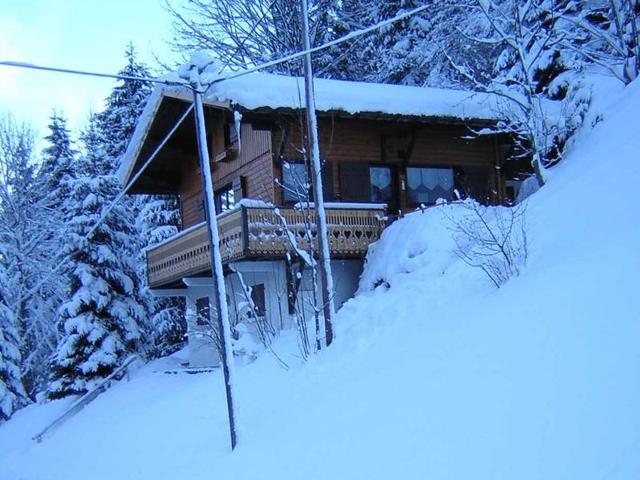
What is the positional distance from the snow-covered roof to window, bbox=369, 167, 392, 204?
2.02m

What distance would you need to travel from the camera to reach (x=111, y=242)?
21609mm

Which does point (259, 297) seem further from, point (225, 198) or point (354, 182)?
point (225, 198)

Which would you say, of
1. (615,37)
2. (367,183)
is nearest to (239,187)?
(367,183)

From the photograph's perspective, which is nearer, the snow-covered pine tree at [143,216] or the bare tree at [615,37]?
the bare tree at [615,37]

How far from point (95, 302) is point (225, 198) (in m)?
5.12

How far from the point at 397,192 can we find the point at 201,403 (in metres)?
8.31

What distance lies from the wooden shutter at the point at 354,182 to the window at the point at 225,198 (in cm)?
336

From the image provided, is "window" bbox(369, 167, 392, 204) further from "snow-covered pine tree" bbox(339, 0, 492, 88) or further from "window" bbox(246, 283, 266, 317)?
"snow-covered pine tree" bbox(339, 0, 492, 88)

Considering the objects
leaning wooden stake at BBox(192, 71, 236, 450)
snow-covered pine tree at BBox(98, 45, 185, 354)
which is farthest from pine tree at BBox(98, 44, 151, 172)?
leaning wooden stake at BBox(192, 71, 236, 450)

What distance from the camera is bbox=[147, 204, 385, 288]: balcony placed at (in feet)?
47.8

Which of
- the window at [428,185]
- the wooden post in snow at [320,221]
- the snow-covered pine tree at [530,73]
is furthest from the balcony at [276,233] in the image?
the snow-covered pine tree at [530,73]

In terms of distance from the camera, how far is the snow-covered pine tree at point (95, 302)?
2022cm

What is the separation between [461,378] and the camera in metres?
6.54

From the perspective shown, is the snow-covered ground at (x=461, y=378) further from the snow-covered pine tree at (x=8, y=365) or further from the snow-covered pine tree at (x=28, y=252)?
the snow-covered pine tree at (x=28, y=252)
